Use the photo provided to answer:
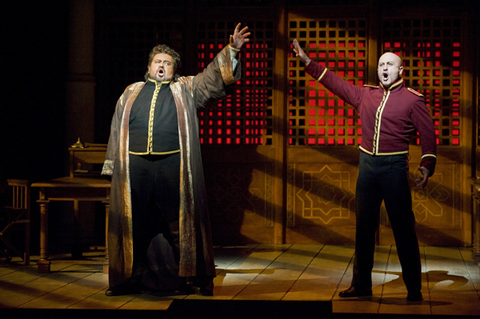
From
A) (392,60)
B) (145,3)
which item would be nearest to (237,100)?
(145,3)

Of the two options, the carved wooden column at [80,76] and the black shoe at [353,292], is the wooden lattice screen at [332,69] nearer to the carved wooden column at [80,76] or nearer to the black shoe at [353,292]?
the carved wooden column at [80,76]

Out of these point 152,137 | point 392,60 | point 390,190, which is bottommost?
point 390,190

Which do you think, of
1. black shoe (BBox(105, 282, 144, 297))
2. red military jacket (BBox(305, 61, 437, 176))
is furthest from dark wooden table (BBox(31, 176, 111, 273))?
red military jacket (BBox(305, 61, 437, 176))

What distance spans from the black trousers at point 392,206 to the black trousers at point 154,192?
49.2 inches

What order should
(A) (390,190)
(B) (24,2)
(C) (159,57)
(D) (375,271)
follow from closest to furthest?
(A) (390,190) < (C) (159,57) < (D) (375,271) < (B) (24,2)

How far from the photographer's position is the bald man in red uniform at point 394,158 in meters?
4.66

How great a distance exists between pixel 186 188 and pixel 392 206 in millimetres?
1376

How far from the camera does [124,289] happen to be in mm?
4980

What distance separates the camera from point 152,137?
4918 millimetres

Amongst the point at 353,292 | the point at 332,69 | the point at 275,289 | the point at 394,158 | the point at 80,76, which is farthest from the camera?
the point at 332,69

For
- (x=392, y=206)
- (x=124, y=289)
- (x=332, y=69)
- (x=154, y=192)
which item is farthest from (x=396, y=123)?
(x=332, y=69)

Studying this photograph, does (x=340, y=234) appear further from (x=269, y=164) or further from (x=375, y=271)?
(x=375, y=271)

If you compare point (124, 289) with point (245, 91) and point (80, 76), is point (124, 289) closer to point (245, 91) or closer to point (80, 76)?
point (80, 76)

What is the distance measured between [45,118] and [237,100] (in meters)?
1.94
